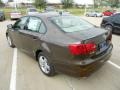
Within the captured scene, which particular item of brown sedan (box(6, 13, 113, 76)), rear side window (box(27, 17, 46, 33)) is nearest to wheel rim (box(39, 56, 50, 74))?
brown sedan (box(6, 13, 113, 76))

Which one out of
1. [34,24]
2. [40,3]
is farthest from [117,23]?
[40,3]

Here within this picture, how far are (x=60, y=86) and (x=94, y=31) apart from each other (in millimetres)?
1540

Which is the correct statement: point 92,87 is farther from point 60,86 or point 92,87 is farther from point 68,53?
point 68,53

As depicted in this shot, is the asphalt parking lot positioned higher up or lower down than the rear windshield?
lower down

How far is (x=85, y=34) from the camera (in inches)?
154

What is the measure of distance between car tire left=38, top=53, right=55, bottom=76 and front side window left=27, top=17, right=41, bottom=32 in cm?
73

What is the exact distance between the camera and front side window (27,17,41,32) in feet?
15.3

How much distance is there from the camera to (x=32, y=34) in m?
4.75

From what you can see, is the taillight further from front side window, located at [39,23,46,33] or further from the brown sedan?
front side window, located at [39,23,46,33]

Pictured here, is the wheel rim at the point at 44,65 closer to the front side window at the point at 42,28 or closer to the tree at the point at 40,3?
the front side window at the point at 42,28

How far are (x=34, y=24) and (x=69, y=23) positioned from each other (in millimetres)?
1023

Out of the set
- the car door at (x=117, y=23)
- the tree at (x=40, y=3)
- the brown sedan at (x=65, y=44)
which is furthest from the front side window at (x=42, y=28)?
the tree at (x=40, y=3)

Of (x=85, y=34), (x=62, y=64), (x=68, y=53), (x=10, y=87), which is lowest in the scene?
(x=10, y=87)

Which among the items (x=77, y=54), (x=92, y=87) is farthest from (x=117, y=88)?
(x=77, y=54)
